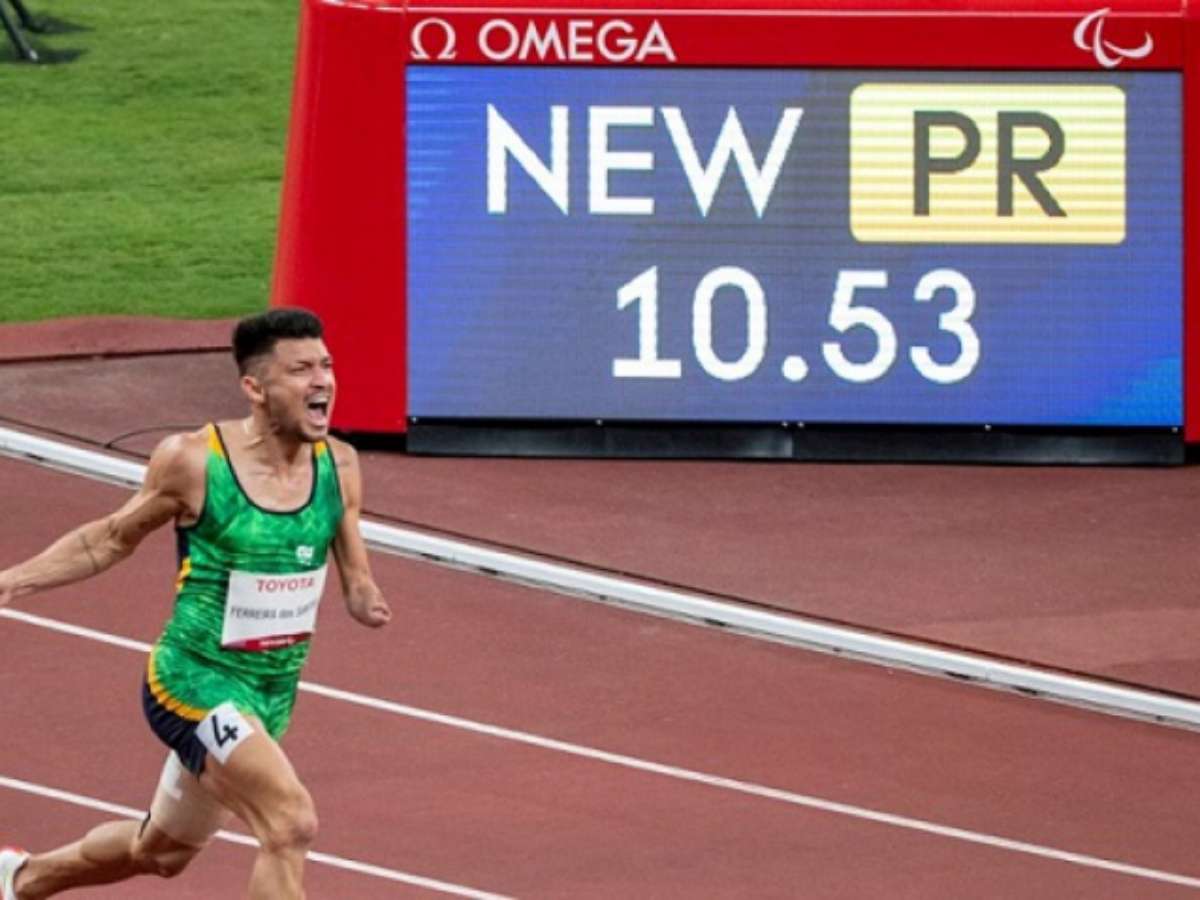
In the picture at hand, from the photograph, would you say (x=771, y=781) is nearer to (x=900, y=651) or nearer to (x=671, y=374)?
(x=900, y=651)

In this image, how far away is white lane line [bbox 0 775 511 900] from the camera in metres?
9.88

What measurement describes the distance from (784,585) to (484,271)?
2.41 meters

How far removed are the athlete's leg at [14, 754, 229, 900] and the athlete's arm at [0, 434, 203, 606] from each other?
0.58m

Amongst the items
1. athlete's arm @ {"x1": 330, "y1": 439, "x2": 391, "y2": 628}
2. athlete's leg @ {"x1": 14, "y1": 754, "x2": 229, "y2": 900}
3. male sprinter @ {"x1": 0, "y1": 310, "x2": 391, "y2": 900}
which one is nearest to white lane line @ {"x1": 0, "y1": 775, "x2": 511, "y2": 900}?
athlete's leg @ {"x1": 14, "y1": 754, "x2": 229, "y2": 900}

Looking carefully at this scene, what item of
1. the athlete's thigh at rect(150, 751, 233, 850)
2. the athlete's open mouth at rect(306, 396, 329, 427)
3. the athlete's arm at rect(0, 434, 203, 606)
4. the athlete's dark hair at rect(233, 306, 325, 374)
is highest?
the athlete's dark hair at rect(233, 306, 325, 374)

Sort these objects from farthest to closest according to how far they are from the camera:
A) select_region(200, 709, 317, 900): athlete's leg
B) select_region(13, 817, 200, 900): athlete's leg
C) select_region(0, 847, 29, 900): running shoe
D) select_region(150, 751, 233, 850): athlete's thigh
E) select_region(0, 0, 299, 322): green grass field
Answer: select_region(0, 0, 299, 322): green grass field, select_region(0, 847, 29, 900): running shoe, select_region(13, 817, 200, 900): athlete's leg, select_region(150, 751, 233, 850): athlete's thigh, select_region(200, 709, 317, 900): athlete's leg

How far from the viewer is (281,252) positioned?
15133 mm

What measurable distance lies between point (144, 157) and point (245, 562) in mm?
13662

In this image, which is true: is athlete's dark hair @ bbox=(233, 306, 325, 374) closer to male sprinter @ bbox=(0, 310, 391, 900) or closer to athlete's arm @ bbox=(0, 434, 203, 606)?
male sprinter @ bbox=(0, 310, 391, 900)

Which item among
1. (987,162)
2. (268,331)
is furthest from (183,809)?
(987,162)

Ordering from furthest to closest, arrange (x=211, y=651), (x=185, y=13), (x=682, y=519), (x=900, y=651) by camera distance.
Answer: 1. (x=185, y=13)
2. (x=682, y=519)
3. (x=900, y=651)
4. (x=211, y=651)

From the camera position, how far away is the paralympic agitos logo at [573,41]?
14711 mm

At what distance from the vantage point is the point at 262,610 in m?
8.45

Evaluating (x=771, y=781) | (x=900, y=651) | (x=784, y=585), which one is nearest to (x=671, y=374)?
(x=784, y=585)
